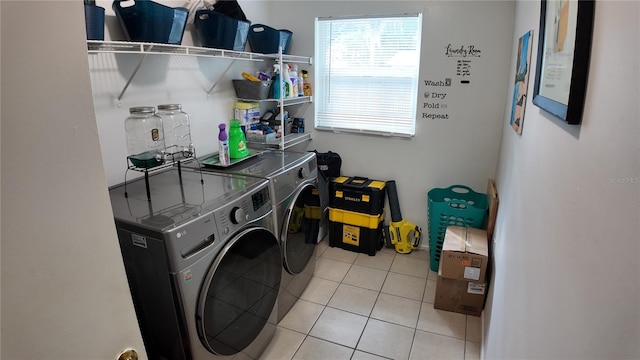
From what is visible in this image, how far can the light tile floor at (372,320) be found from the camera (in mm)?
2018

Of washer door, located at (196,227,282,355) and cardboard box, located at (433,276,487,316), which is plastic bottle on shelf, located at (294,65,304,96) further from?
cardboard box, located at (433,276,487,316)

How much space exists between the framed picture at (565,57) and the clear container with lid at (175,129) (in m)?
1.60

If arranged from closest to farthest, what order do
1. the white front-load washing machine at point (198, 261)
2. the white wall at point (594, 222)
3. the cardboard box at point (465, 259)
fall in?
the white wall at point (594, 222)
the white front-load washing machine at point (198, 261)
the cardboard box at point (465, 259)

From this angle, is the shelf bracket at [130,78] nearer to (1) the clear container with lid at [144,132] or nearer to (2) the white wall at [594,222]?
(1) the clear container with lid at [144,132]

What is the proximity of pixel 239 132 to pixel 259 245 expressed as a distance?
84cm

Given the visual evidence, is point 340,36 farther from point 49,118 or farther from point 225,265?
point 49,118

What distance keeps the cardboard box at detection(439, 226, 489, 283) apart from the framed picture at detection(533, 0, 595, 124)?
4.03 feet

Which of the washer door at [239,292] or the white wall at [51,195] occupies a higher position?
the white wall at [51,195]

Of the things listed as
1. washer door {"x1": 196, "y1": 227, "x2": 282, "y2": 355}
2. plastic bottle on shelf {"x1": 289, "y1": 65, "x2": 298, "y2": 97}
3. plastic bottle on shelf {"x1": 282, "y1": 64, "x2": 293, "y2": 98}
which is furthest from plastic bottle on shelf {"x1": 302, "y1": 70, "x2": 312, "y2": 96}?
washer door {"x1": 196, "y1": 227, "x2": 282, "y2": 355}

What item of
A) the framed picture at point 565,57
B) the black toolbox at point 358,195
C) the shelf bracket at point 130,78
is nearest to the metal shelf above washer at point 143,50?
the shelf bracket at point 130,78

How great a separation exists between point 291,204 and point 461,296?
123 cm

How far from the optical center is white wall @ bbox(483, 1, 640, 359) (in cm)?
48

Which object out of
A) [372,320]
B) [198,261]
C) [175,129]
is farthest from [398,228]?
[198,261]

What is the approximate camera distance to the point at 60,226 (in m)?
0.57
